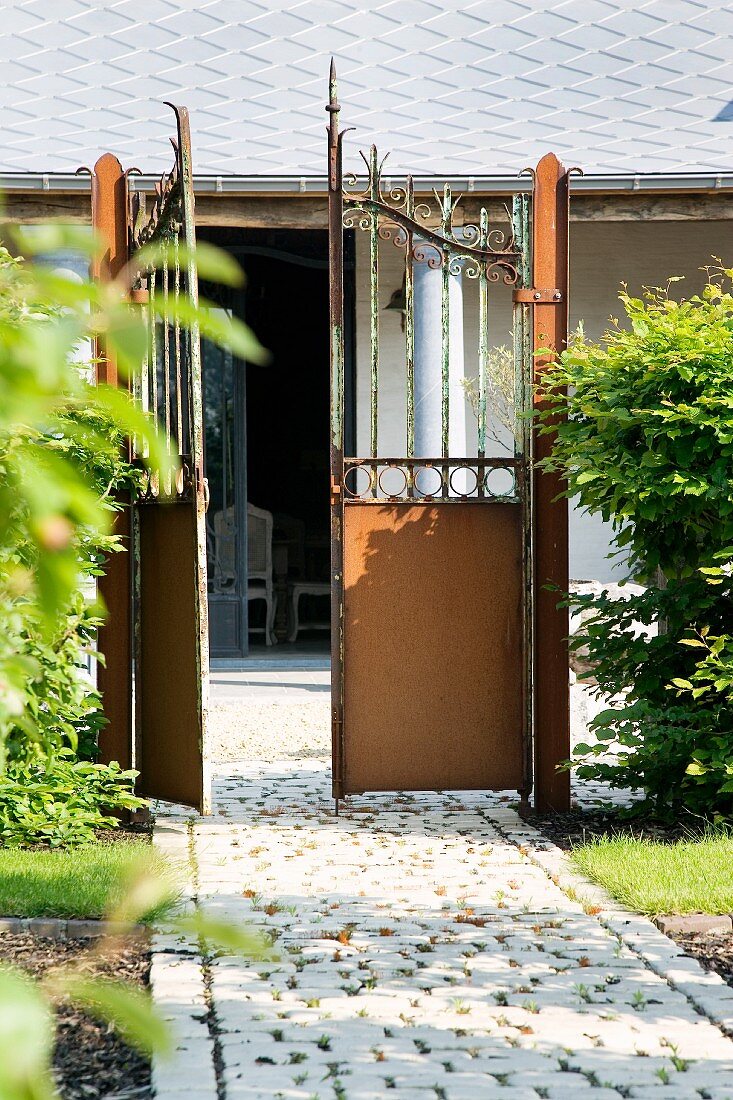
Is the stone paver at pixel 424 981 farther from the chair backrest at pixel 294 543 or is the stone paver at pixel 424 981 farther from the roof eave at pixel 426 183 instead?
the chair backrest at pixel 294 543

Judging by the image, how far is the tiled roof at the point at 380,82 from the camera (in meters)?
10.6

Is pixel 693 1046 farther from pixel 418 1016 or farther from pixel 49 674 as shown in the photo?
pixel 49 674

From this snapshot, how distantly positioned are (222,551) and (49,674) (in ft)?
27.2

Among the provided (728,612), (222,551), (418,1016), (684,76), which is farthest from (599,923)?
(684,76)

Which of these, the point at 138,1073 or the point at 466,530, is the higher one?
the point at 466,530

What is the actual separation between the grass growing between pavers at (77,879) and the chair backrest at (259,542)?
870 centimetres

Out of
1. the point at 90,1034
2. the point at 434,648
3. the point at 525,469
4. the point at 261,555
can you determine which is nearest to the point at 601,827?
the point at 434,648

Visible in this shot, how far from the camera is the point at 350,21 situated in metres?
12.3

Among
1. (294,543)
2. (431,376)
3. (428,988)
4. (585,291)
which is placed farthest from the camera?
(294,543)

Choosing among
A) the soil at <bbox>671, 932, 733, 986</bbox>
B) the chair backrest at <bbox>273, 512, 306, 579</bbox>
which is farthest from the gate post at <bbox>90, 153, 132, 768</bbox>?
the chair backrest at <bbox>273, 512, 306, 579</bbox>

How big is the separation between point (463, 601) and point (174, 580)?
4.09 ft

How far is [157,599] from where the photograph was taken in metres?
5.38

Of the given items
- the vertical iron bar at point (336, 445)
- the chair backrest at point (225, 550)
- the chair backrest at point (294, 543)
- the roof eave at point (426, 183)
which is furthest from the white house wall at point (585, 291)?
the vertical iron bar at point (336, 445)

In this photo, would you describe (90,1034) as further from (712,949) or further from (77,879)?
(712,949)
